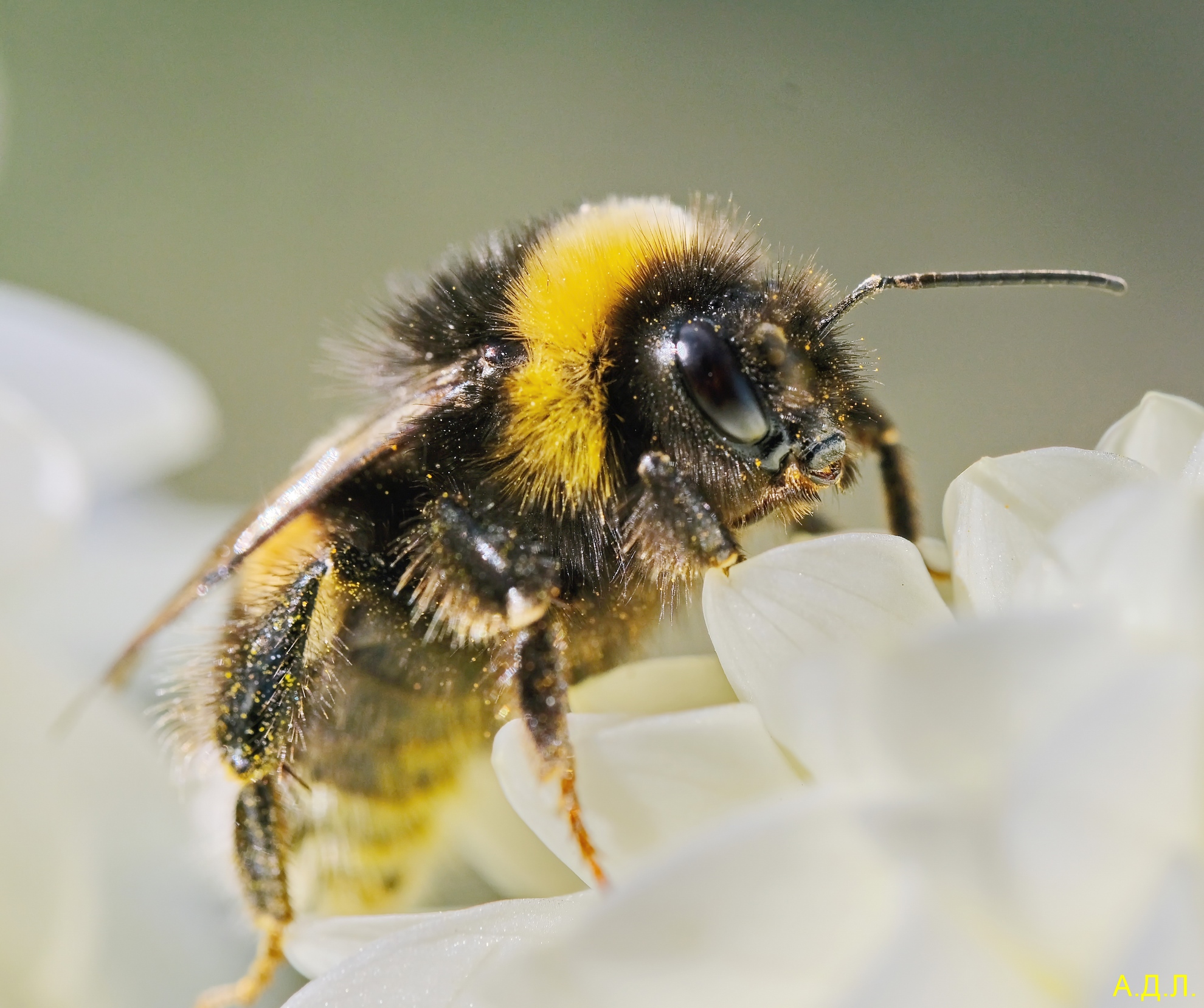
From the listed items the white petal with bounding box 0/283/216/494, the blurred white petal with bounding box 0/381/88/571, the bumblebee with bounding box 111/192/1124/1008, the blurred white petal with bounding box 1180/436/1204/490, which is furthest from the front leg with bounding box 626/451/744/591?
the white petal with bounding box 0/283/216/494

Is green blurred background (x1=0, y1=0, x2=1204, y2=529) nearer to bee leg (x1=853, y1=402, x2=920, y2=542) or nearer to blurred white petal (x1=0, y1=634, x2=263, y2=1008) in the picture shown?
bee leg (x1=853, y1=402, x2=920, y2=542)

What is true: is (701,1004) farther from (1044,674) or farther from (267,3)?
(267,3)

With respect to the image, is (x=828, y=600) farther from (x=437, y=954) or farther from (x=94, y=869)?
(x=94, y=869)

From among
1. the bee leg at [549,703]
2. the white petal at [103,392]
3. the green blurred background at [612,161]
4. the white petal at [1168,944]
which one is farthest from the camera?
the green blurred background at [612,161]

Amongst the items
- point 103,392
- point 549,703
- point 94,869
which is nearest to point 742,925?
point 549,703

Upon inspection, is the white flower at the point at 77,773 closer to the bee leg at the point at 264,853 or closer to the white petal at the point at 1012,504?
the bee leg at the point at 264,853

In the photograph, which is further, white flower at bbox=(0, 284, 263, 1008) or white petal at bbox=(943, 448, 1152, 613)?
white flower at bbox=(0, 284, 263, 1008)

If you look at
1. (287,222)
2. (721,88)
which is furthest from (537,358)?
(287,222)

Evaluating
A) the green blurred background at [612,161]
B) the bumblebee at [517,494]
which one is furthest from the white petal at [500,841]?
the green blurred background at [612,161]
